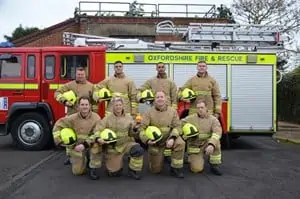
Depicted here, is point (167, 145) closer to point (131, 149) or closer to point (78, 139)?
point (131, 149)

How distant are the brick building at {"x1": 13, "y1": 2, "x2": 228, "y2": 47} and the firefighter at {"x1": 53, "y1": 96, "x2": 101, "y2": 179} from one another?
18.2m

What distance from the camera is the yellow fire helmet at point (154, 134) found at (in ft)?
27.2

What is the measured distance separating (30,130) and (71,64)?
1.72m

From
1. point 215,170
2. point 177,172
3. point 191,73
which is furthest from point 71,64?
point 215,170

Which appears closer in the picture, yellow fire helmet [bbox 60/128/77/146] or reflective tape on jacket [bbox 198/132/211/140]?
yellow fire helmet [bbox 60/128/77/146]

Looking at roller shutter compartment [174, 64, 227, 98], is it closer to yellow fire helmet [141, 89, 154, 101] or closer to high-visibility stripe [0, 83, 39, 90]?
yellow fire helmet [141, 89, 154, 101]

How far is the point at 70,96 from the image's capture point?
31.4 feet

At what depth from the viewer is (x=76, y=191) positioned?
7.27 meters

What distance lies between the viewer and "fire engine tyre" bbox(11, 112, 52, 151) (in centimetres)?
1152

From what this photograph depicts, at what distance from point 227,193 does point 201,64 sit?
336 cm

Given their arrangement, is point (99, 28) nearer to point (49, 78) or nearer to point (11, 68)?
point (11, 68)

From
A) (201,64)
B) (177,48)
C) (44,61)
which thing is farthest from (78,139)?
(177,48)

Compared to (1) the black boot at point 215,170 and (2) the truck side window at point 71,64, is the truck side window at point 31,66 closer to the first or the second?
(2) the truck side window at point 71,64

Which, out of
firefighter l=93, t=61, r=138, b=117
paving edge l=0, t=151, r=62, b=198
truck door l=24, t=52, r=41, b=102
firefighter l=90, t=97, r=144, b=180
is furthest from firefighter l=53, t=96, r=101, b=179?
truck door l=24, t=52, r=41, b=102
